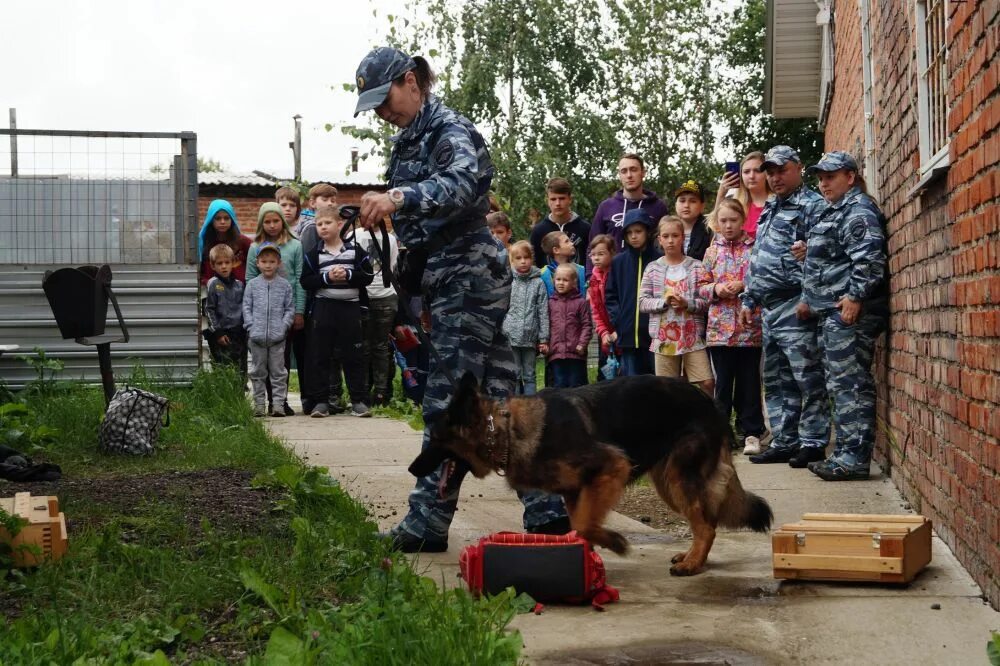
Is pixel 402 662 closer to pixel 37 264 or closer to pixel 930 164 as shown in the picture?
pixel 930 164

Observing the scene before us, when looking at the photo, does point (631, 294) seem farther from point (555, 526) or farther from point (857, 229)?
point (555, 526)

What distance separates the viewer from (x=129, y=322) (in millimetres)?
11273

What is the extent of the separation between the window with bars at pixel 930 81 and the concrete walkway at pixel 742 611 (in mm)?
1930

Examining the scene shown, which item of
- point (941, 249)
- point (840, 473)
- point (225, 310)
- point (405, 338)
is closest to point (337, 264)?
point (405, 338)

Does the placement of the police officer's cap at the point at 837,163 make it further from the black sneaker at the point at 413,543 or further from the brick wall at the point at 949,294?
the black sneaker at the point at 413,543

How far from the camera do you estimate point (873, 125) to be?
26.2ft

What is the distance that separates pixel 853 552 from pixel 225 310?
7838mm

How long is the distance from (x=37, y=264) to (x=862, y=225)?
7863 millimetres

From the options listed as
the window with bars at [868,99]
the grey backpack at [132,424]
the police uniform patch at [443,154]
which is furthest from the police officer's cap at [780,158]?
the grey backpack at [132,424]

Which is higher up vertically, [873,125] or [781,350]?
[873,125]

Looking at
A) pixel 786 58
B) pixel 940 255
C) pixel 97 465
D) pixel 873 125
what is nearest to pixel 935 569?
pixel 940 255

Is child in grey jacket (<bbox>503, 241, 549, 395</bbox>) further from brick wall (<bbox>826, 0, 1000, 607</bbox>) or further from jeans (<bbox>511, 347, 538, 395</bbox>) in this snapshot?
brick wall (<bbox>826, 0, 1000, 607</bbox>)

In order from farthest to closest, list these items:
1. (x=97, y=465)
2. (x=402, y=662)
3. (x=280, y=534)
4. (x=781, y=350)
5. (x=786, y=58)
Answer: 1. (x=786, y=58)
2. (x=781, y=350)
3. (x=97, y=465)
4. (x=280, y=534)
5. (x=402, y=662)

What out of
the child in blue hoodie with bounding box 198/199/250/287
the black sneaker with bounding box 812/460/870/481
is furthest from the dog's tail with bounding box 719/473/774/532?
the child in blue hoodie with bounding box 198/199/250/287
